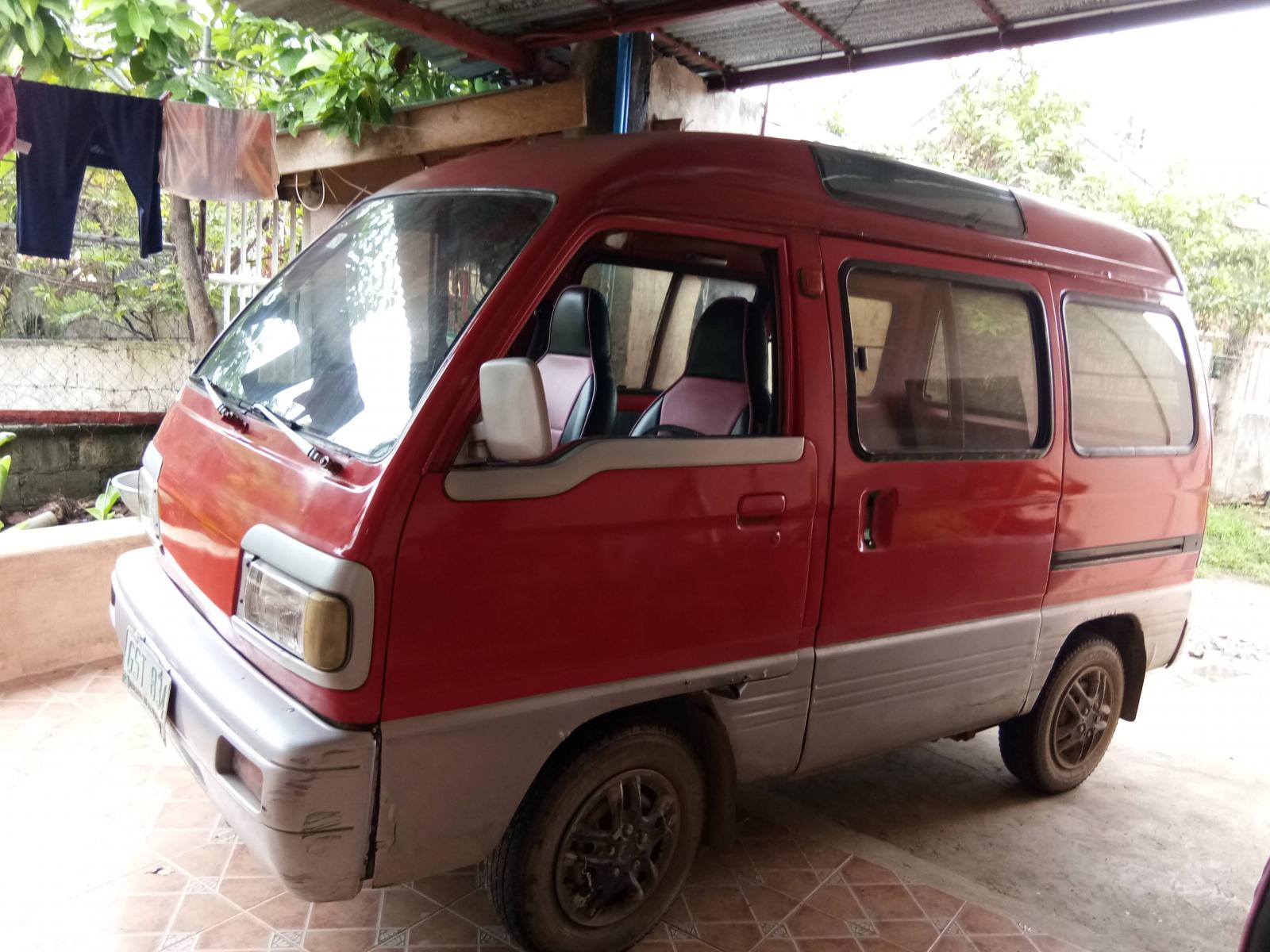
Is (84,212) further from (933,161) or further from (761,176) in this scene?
(933,161)

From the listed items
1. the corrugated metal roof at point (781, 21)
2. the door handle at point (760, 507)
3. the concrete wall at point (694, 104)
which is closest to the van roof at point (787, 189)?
the door handle at point (760, 507)

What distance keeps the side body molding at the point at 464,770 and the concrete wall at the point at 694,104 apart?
374 cm

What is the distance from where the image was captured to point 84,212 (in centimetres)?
808

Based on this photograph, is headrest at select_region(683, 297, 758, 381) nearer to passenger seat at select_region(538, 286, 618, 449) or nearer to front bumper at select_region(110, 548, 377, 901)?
passenger seat at select_region(538, 286, 618, 449)

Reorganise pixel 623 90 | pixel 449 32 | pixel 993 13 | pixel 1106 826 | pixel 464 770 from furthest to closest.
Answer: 1. pixel 623 90
2. pixel 449 32
3. pixel 993 13
4. pixel 1106 826
5. pixel 464 770

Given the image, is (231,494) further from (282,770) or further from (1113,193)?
(1113,193)

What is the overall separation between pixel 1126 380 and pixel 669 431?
219cm

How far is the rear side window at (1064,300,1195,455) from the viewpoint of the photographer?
3.89 m

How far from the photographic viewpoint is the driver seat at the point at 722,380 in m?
3.12

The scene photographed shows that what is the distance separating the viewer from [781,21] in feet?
17.2

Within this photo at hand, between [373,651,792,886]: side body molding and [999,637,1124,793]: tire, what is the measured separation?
89.2 inches

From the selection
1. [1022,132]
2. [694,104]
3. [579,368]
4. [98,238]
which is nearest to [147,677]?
[579,368]

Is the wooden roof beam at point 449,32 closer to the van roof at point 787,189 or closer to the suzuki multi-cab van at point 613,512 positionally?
the suzuki multi-cab van at point 613,512

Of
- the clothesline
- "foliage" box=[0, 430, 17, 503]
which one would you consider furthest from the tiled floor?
the clothesline
